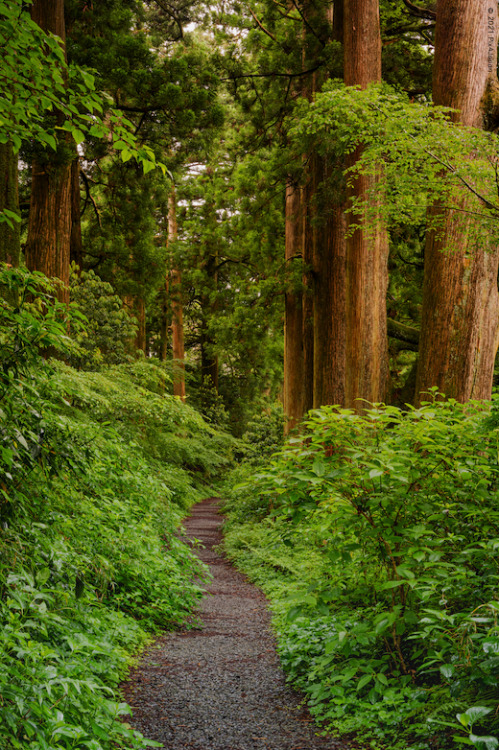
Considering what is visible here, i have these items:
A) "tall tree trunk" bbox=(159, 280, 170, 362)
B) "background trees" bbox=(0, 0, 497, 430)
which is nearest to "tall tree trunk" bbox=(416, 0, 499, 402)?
"background trees" bbox=(0, 0, 497, 430)

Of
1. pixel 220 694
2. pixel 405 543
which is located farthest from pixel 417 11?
pixel 220 694

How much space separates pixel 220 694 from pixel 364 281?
560 centimetres

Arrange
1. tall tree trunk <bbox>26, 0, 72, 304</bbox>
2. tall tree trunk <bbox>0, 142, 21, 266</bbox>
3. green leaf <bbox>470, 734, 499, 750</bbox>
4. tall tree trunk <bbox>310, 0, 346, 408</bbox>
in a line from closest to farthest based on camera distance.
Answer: green leaf <bbox>470, 734, 499, 750</bbox> < tall tree trunk <bbox>0, 142, 21, 266</bbox> < tall tree trunk <bbox>26, 0, 72, 304</bbox> < tall tree trunk <bbox>310, 0, 346, 408</bbox>

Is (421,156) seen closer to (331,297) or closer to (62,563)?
(62,563)

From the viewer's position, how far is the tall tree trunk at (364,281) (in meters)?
7.95

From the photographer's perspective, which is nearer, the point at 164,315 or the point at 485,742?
the point at 485,742

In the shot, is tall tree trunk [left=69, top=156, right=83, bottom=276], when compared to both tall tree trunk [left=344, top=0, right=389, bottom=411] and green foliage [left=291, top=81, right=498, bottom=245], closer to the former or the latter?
tall tree trunk [left=344, top=0, right=389, bottom=411]

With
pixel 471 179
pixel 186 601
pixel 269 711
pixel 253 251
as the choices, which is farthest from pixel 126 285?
pixel 269 711

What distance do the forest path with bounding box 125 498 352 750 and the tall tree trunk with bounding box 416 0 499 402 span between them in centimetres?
316

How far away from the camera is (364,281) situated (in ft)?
26.6

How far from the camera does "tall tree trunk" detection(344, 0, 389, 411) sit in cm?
795

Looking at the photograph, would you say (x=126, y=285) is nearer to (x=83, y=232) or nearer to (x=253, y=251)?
(x=83, y=232)

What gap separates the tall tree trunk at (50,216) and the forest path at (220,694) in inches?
210

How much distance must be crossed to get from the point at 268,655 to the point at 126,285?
1044 centimetres
